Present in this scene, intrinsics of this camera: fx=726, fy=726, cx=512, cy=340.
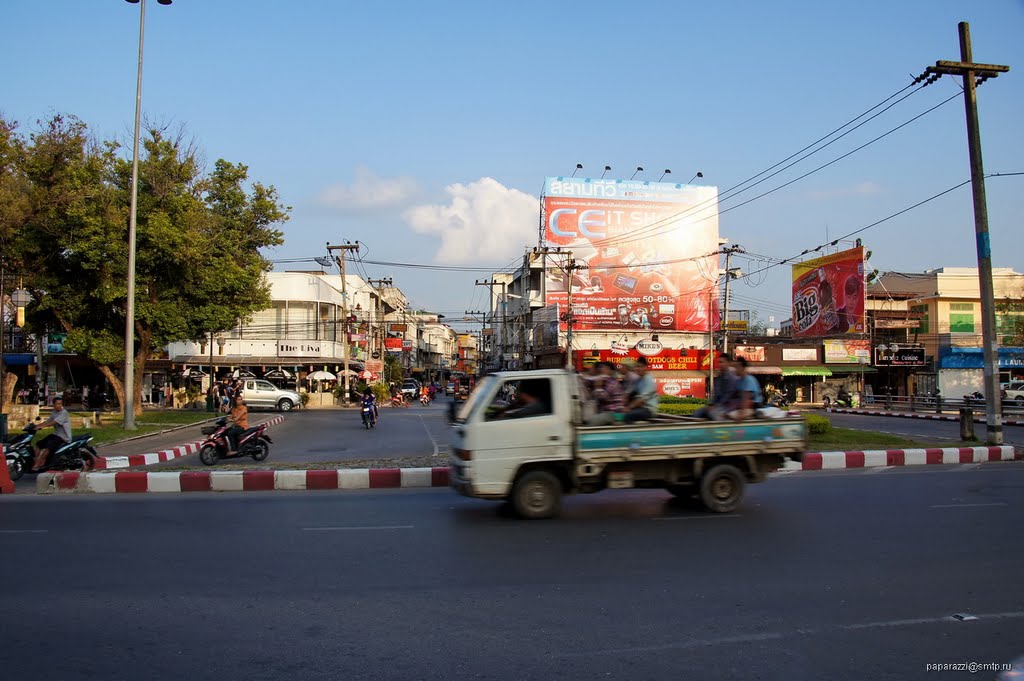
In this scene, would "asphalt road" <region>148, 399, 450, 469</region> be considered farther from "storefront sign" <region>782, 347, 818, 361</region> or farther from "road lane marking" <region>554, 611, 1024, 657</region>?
"storefront sign" <region>782, 347, 818, 361</region>

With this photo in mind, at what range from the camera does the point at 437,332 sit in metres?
144

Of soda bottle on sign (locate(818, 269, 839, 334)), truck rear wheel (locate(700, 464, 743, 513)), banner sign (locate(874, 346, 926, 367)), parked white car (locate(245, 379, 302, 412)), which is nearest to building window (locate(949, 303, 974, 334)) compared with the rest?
banner sign (locate(874, 346, 926, 367))

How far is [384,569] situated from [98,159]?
1020 inches

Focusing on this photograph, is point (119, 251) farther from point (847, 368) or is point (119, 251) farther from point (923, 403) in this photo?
point (847, 368)

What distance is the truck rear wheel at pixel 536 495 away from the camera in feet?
29.4

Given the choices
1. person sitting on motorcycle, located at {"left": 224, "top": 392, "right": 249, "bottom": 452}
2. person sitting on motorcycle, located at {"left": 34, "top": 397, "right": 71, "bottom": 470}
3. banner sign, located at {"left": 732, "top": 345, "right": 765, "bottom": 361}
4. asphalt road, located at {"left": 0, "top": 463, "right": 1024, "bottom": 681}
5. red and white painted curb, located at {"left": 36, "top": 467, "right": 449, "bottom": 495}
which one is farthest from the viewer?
banner sign, located at {"left": 732, "top": 345, "right": 765, "bottom": 361}

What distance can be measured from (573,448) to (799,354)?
48.0 metres

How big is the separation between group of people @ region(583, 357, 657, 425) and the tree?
21.5 metres

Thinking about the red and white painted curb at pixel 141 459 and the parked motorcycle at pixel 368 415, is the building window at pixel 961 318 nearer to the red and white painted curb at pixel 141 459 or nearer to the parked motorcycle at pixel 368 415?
the parked motorcycle at pixel 368 415

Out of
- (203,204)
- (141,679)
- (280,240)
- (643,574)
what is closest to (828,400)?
(280,240)

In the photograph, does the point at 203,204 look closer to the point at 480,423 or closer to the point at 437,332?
the point at 480,423

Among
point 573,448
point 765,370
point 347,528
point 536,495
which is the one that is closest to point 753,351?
point 765,370

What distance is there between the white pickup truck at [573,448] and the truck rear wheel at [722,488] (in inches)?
0.5

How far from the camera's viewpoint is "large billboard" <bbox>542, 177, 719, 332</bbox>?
54.0m
